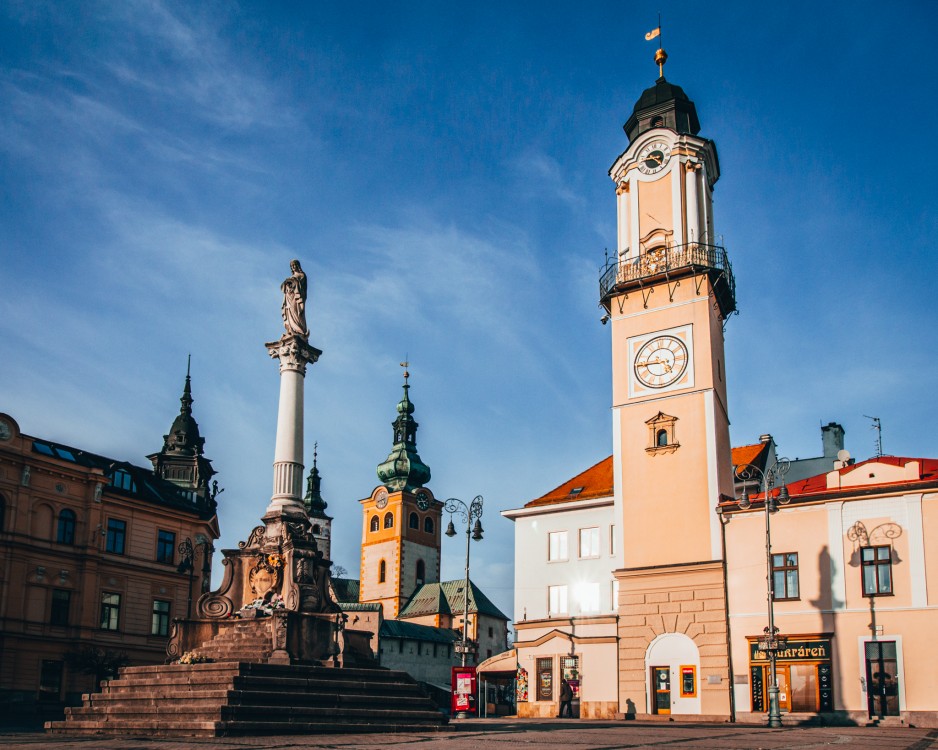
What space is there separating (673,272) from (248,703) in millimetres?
27664

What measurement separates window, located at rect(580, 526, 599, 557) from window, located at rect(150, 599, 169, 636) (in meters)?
20.8

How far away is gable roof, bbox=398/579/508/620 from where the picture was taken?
323ft

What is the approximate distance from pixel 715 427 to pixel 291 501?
1896cm

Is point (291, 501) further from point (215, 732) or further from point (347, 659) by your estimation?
point (215, 732)

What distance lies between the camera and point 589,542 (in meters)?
44.3

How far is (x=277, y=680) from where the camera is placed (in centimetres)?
1995

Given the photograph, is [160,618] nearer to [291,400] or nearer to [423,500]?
[291,400]

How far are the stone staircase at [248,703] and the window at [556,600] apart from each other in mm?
21914

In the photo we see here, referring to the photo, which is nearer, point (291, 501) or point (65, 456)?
point (291, 501)

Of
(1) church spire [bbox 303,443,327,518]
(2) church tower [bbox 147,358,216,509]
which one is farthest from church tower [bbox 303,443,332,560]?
(2) church tower [bbox 147,358,216,509]

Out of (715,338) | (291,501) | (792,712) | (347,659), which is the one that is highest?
(715,338)

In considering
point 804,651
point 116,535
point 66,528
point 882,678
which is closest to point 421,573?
point 116,535

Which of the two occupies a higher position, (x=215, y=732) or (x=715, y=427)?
(x=715, y=427)

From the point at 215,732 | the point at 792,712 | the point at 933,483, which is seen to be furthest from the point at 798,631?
the point at 215,732
